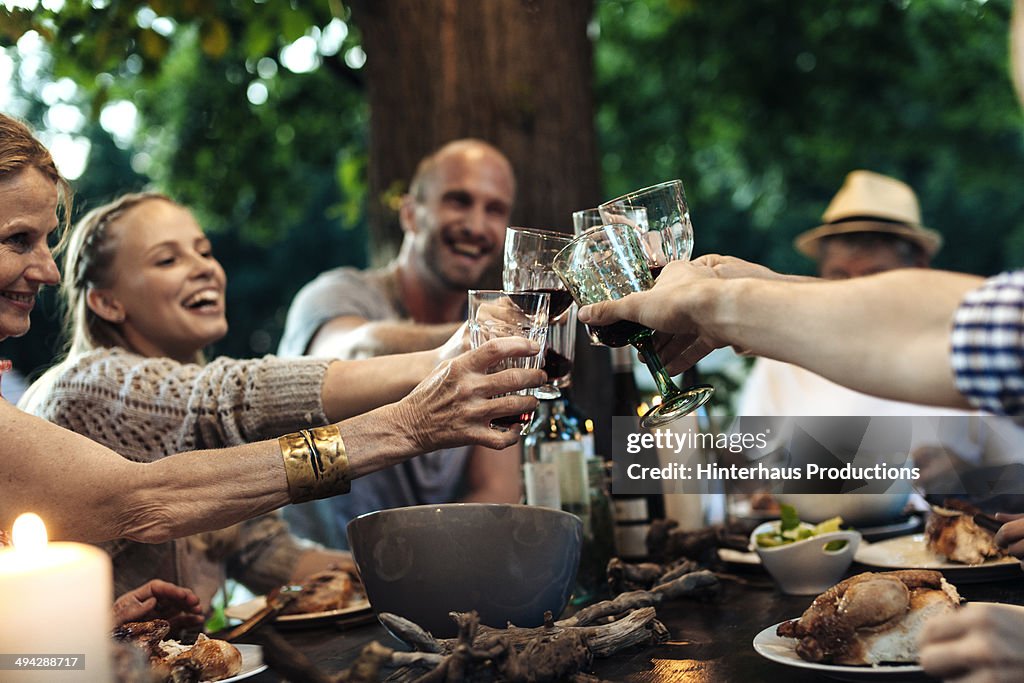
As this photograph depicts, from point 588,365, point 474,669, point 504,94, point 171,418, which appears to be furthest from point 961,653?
point 504,94

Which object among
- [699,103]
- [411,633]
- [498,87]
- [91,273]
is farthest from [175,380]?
[699,103]

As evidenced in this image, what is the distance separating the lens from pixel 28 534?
37.6 inches

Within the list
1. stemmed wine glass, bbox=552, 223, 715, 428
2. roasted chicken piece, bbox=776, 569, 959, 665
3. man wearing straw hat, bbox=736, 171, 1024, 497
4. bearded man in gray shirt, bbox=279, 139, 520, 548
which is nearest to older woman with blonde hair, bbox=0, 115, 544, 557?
stemmed wine glass, bbox=552, 223, 715, 428

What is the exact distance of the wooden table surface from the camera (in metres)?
1.36

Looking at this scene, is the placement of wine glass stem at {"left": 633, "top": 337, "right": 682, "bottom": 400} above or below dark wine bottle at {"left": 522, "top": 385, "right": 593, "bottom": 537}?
above

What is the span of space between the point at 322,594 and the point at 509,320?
75cm

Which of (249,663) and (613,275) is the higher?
(613,275)

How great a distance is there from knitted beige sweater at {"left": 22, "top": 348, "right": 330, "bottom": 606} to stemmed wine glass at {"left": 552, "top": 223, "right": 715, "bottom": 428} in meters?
0.77

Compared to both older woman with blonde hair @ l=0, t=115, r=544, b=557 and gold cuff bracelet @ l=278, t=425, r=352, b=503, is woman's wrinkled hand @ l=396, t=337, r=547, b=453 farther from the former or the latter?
gold cuff bracelet @ l=278, t=425, r=352, b=503

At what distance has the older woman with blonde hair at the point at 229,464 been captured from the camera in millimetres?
1498

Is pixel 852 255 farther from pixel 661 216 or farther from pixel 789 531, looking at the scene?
pixel 661 216

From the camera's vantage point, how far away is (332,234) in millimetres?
15133

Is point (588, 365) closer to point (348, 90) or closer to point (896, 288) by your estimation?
point (896, 288)

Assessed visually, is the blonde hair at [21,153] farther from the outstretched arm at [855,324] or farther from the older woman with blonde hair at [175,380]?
the outstretched arm at [855,324]
